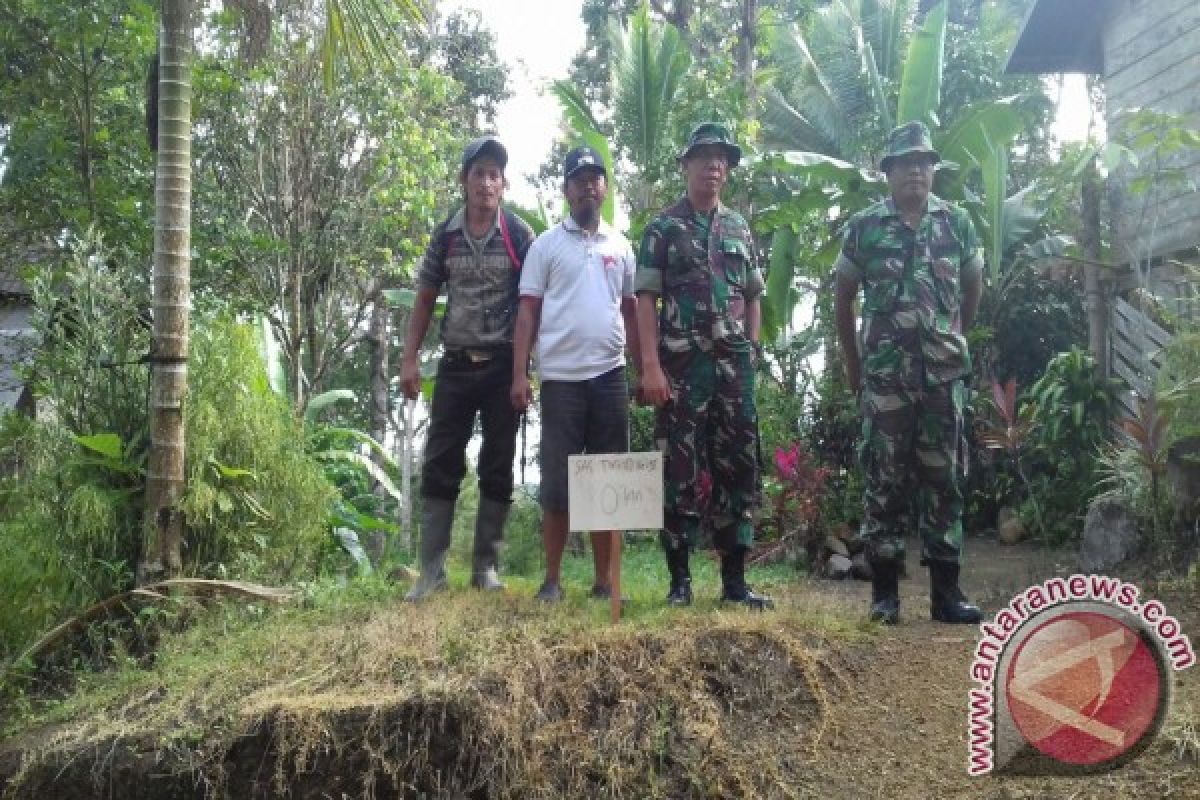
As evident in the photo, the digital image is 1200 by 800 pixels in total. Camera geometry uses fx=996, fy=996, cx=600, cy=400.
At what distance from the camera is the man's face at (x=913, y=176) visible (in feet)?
13.9

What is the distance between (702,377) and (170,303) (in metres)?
2.46

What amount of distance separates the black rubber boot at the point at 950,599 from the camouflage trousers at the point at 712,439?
811mm

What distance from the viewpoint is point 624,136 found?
445 inches

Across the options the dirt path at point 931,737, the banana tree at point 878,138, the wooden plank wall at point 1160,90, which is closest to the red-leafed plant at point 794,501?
the banana tree at point 878,138

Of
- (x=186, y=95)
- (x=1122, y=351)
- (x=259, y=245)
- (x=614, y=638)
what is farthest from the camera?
(x=259, y=245)

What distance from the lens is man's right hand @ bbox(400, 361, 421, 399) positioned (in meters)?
4.73

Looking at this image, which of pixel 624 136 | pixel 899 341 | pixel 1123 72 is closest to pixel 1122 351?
pixel 1123 72

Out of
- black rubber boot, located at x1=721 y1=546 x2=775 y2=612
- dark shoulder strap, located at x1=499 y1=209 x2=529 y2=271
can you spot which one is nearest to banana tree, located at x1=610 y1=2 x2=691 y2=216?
dark shoulder strap, located at x1=499 y1=209 x2=529 y2=271

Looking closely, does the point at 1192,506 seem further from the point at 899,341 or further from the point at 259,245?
the point at 259,245

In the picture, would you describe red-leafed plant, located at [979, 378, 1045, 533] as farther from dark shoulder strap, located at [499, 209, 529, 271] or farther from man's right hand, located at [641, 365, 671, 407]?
dark shoulder strap, located at [499, 209, 529, 271]

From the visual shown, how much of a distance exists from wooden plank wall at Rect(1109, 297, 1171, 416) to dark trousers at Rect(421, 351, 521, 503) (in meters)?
4.73

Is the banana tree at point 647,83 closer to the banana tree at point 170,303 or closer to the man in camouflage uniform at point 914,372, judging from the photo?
→ the banana tree at point 170,303

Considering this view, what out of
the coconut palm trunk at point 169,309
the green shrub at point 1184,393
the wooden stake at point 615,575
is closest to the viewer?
the wooden stake at point 615,575

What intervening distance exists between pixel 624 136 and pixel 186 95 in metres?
7.18
